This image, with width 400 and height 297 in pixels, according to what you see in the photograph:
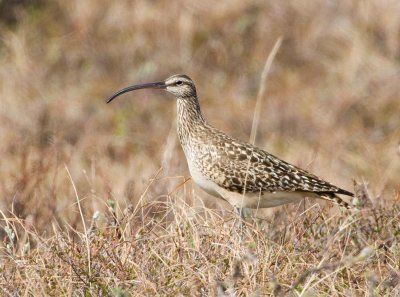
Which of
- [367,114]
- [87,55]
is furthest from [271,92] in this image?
[87,55]

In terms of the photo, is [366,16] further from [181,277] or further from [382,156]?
[181,277]

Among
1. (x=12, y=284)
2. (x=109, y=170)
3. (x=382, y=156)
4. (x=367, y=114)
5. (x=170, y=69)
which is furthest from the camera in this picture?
(x=170, y=69)

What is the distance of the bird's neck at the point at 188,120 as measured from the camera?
30.2 feet

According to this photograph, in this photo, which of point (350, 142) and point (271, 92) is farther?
point (271, 92)

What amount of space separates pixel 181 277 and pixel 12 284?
105cm

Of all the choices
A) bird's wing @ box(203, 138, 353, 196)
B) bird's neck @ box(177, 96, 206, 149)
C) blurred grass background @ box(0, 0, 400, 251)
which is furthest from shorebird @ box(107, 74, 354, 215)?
blurred grass background @ box(0, 0, 400, 251)

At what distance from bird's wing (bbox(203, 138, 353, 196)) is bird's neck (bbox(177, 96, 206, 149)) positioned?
1.33 feet

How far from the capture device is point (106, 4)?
15.8m

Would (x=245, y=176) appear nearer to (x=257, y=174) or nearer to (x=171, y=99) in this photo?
(x=257, y=174)

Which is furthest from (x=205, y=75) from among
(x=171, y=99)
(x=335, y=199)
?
(x=335, y=199)

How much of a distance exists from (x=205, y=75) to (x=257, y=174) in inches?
252

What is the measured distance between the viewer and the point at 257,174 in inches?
341

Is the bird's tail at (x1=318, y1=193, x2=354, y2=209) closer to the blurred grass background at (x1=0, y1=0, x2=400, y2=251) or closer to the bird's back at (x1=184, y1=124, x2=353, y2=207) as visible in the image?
the bird's back at (x1=184, y1=124, x2=353, y2=207)

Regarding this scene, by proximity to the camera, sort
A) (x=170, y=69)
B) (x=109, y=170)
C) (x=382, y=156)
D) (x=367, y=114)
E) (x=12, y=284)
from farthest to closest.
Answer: (x=170, y=69), (x=367, y=114), (x=382, y=156), (x=109, y=170), (x=12, y=284)
